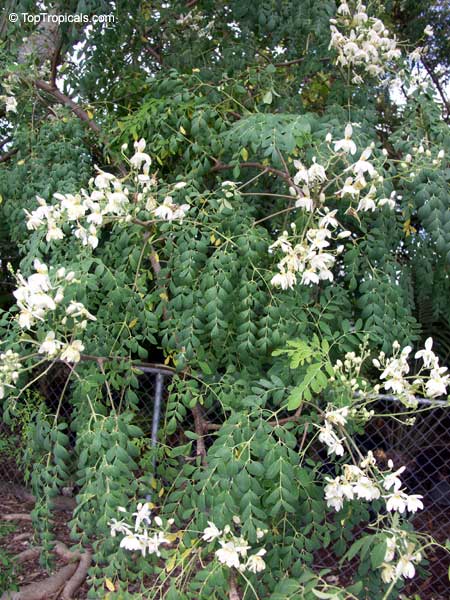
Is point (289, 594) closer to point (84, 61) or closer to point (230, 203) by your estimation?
point (230, 203)

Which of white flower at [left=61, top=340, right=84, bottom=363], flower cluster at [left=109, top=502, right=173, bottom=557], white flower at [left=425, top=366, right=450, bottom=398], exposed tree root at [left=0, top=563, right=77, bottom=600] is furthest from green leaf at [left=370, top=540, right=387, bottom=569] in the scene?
exposed tree root at [left=0, top=563, right=77, bottom=600]

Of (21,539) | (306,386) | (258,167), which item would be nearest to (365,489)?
(306,386)

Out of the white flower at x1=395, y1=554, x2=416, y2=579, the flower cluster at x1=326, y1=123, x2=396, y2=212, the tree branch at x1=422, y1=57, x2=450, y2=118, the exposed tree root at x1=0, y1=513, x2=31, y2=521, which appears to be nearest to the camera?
the white flower at x1=395, y1=554, x2=416, y2=579

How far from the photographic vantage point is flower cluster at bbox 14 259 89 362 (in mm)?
1700

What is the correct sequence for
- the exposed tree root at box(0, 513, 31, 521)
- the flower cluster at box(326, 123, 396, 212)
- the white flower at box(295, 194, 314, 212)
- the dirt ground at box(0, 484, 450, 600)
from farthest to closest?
the exposed tree root at box(0, 513, 31, 521) < the dirt ground at box(0, 484, 450, 600) < the white flower at box(295, 194, 314, 212) < the flower cluster at box(326, 123, 396, 212)

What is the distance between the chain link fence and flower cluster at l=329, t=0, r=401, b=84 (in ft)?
5.38

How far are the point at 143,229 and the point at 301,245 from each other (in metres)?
0.59

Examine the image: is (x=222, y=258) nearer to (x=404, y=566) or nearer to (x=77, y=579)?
(x=404, y=566)

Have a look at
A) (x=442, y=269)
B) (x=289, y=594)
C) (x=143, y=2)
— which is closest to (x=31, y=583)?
(x=289, y=594)

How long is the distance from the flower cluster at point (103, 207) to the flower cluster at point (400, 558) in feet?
3.67

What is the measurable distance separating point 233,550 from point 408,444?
245 centimetres

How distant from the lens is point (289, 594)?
1.71m

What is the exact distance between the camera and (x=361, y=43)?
2537 millimetres

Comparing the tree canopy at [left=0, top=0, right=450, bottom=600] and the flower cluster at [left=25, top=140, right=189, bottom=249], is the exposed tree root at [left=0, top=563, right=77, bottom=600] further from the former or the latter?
the flower cluster at [left=25, top=140, right=189, bottom=249]
